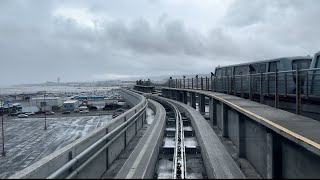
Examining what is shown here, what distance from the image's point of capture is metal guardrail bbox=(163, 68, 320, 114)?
10.8 metres

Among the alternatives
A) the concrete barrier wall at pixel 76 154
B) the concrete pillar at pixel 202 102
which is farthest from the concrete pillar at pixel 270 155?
the concrete pillar at pixel 202 102

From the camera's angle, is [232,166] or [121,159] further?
[121,159]

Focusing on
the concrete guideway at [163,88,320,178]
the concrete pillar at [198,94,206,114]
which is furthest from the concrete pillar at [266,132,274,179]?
the concrete pillar at [198,94,206,114]

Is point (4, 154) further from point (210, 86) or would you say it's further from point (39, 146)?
point (210, 86)

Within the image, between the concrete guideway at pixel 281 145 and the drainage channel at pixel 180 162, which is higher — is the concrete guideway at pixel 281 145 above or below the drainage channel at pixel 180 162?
above

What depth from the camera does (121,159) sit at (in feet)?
32.5

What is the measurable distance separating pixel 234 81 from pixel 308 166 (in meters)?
14.8

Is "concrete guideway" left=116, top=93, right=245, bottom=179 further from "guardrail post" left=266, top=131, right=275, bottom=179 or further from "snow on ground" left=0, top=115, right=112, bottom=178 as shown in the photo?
"snow on ground" left=0, top=115, right=112, bottom=178

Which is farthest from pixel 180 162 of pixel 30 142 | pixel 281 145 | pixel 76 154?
pixel 30 142

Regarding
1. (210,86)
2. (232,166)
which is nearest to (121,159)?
(232,166)

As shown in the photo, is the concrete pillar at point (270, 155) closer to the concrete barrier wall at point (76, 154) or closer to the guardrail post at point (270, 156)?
the guardrail post at point (270, 156)

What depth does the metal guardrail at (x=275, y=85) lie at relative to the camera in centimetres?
1075

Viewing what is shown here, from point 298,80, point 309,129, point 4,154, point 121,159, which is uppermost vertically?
point 298,80

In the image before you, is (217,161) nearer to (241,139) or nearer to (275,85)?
(241,139)
